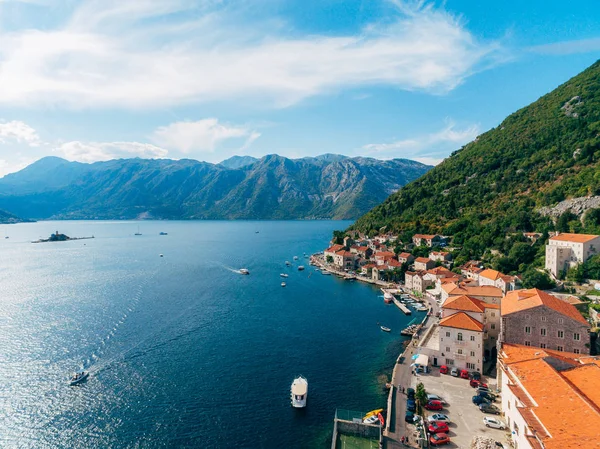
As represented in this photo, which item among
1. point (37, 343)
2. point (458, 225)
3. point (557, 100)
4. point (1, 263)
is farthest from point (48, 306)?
point (557, 100)

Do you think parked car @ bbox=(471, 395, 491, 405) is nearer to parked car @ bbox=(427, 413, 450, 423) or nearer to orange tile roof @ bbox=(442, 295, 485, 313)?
parked car @ bbox=(427, 413, 450, 423)

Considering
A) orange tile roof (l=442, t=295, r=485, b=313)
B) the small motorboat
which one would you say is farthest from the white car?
the small motorboat

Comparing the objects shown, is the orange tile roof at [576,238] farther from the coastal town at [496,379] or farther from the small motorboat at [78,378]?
the small motorboat at [78,378]

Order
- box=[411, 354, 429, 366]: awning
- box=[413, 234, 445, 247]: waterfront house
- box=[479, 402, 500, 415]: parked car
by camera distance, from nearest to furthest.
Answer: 1. box=[479, 402, 500, 415]: parked car
2. box=[411, 354, 429, 366]: awning
3. box=[413, 234, 445, 247]: waterfront house

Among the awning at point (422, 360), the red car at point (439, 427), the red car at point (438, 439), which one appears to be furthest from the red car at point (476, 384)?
the red car at point (438, 439)

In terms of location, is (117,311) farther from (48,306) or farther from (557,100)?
(557,100)

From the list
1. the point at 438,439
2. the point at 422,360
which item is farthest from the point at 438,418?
the point at 422,360

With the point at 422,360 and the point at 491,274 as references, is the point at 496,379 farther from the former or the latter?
the point at 491,274
